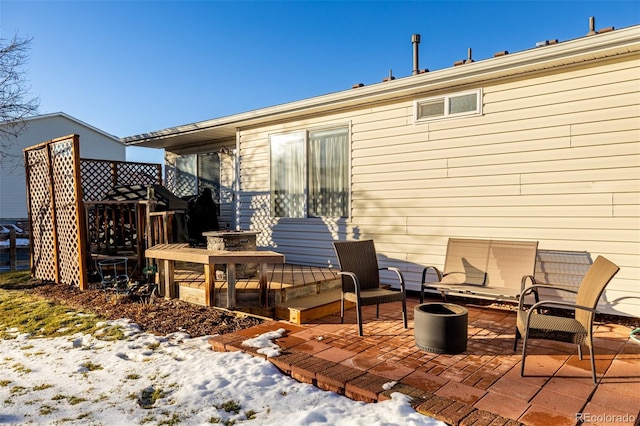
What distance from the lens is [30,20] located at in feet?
33.9

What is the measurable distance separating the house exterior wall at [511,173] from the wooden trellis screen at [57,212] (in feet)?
11.4

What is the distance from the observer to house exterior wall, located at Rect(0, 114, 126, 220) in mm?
15984

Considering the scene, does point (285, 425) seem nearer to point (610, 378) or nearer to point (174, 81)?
point (610, 378)

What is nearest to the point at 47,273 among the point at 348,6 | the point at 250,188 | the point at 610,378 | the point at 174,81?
the point at 250,188

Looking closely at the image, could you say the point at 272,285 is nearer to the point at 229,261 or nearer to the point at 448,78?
the point at 229,261

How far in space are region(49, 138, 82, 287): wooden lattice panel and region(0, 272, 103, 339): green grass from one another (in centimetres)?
66

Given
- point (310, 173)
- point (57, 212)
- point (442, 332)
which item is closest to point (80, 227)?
point (57, 212)

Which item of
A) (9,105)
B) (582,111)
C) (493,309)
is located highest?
(9,105)

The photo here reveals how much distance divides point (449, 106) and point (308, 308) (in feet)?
9.88

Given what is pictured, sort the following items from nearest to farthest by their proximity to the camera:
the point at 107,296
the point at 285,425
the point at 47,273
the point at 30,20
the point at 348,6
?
the point at 285,425, the point at 107,296, the point at 47,273, the point at 30,20, the point at 348,6

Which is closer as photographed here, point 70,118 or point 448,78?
point 448,78

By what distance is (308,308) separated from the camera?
4.18 meters

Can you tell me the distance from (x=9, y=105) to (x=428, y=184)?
1177 cm

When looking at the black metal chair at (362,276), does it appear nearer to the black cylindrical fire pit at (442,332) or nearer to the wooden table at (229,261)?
the black cylindrical fire pit at (442,332)
